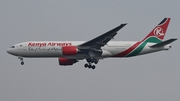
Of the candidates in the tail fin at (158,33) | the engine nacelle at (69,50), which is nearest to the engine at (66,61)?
the engine nacelle at (69,50)

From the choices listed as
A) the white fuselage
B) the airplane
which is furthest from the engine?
the white fuselage

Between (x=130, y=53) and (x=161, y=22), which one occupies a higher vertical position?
(x=161, y=22)

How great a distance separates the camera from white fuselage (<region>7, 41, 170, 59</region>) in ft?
193

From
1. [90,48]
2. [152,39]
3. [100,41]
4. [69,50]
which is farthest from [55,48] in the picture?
[152,39]

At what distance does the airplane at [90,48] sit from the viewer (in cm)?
5850

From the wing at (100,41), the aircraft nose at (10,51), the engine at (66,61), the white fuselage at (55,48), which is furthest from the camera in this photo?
the engine at (66,61)

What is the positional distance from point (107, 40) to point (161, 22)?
985 centimetres

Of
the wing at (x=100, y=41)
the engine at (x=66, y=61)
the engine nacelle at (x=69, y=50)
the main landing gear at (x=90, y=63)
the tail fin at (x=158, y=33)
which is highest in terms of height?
the tail fin at (x=158, y=33)

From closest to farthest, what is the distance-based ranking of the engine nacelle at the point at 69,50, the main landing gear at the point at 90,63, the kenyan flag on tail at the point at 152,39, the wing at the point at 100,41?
the wing at the point at 100,41, the engine nacelle at the point at 69,50, the kenyan flag on tail at the point at 152,39, the main landing gear at the point at 90,63

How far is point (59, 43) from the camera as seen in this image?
196 feet

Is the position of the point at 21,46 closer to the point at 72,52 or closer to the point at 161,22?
the point at 72,52

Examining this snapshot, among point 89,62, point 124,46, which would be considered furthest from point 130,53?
point 89,62

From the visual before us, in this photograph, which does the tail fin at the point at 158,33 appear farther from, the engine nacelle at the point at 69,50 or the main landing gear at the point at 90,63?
the engine nacelle at the point at 69,50

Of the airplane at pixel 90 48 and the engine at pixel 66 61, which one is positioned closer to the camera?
the airplane at pixel 90 48
